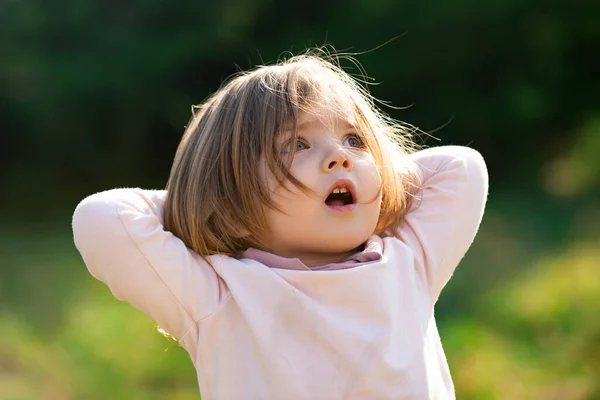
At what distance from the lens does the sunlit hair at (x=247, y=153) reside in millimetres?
1508

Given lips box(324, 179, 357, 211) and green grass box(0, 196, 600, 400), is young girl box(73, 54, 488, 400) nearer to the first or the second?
lips box(324, 179, 357, 211)

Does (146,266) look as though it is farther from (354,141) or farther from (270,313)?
(354,141)

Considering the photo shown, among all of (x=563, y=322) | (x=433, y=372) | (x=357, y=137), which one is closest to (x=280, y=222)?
(x=357, y=137)

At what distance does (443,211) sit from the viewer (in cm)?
167

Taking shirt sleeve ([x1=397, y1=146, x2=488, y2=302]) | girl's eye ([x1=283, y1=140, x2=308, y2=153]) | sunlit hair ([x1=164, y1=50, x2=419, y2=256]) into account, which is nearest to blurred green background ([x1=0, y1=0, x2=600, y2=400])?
shirt sleeve ([x1=397, y1=146, x2=488, y2=302])

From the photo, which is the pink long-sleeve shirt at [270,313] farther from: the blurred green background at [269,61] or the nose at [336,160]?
the blurred green background at [269,61]

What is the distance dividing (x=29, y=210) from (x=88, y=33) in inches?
45.8

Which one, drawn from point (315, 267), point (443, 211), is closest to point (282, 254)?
point (315, 267)

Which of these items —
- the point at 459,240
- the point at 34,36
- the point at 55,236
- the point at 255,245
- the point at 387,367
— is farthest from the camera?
the point at 34,36

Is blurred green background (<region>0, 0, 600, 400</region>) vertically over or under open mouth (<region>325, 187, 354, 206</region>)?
under

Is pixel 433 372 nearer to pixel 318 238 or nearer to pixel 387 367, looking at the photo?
pixel 387 367

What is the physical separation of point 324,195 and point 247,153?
6.2 inches

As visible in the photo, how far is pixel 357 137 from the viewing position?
5.16 feet

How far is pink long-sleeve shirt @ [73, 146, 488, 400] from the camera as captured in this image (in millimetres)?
1426
